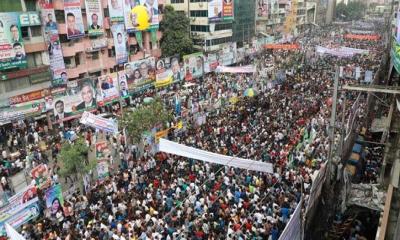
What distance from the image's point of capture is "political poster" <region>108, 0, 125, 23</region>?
1265 inches

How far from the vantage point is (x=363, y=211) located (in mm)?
13703

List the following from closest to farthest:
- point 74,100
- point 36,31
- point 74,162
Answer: point 74,162 < point 74,100 < point 36,31

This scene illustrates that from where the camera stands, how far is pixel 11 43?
23.7 metres

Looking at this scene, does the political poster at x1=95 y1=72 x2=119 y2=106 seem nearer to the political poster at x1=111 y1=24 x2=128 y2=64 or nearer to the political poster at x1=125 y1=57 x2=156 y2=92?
the political poster at x1=125 y1=57 x2=156 y2=92

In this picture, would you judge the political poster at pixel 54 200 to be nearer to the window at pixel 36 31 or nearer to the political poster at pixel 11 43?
the political poster at pixel 11 43

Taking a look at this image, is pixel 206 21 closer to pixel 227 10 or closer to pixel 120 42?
pixel 227 10

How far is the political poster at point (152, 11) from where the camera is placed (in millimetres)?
35781

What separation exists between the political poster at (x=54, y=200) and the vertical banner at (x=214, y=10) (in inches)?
1375

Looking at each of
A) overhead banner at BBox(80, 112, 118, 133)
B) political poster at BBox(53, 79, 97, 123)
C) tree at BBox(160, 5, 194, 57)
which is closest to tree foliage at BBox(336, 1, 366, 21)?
tree at BBox(160, 5, 194, 57)

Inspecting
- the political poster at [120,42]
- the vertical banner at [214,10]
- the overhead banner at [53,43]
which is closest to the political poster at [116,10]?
the political poster at [120,42]

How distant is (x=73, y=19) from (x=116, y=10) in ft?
16.9

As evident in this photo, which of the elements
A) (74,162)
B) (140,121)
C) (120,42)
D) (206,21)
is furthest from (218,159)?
(206,21)

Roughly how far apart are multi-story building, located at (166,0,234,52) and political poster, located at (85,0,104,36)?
16.4 meters

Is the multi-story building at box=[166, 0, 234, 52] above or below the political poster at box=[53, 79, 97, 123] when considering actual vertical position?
above
